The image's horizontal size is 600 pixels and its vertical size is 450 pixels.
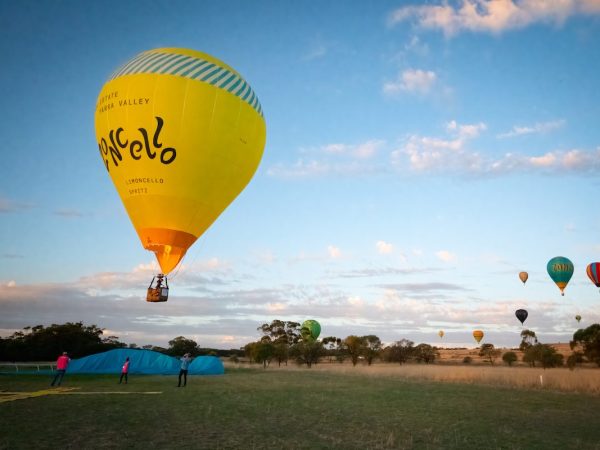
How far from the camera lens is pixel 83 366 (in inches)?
1079

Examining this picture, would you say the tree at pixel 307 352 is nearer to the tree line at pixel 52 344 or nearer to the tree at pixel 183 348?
the tree at pixel 183 348

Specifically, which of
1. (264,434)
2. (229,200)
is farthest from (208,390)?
(264,434)

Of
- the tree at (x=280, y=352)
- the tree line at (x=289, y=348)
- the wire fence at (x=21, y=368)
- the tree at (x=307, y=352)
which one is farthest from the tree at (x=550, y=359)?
the wire fence at (x=21, y=368)

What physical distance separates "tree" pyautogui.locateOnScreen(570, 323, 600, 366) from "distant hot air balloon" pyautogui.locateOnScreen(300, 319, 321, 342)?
126ft

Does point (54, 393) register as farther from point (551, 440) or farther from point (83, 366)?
point (551, 440)

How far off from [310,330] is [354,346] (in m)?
8.41

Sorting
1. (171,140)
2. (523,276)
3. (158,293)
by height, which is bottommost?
(158,293)

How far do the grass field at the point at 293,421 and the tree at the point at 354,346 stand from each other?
182ft

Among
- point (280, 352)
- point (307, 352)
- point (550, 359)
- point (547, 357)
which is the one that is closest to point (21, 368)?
point (280, 352)

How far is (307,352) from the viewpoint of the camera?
6047 centimetres

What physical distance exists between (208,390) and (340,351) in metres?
62.3

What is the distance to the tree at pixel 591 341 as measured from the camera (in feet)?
181

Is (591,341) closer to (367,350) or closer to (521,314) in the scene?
(521,314)

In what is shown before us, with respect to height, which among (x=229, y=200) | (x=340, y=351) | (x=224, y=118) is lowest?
(x=340, y=351)
